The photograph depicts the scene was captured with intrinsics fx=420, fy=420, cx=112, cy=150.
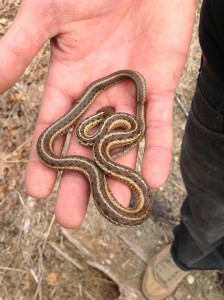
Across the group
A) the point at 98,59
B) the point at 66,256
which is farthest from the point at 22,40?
the point at 66,256

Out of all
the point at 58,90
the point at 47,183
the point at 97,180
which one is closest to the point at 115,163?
the point at 97,180

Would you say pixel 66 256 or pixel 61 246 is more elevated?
pixel 61 246

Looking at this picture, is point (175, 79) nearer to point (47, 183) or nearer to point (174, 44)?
point (174, 44)

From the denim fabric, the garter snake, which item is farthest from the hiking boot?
the garter snake

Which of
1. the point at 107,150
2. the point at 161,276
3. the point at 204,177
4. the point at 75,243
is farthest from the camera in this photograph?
the point at 75,243

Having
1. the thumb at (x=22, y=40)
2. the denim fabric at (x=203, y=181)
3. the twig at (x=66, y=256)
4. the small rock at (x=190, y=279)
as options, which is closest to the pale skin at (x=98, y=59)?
the thumb at (x=22, y=40)

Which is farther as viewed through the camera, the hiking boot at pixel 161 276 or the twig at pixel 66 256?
the twig at pixel 66 256

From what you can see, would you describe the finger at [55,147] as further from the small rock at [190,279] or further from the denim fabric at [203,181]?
the small rock at [190,279]

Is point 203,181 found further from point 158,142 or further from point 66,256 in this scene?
point 66,256
